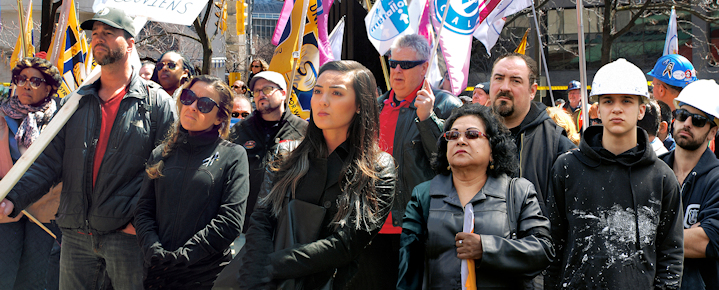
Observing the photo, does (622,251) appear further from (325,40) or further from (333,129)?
(325,40)

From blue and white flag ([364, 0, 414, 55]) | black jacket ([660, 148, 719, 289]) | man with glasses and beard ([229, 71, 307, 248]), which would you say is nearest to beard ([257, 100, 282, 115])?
man with glasses and beard ([229, 71, 307, 248])

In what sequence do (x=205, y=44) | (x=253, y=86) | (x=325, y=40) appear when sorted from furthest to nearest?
(x=205, y=44), (x=325, y=40), (x=253, y=86)

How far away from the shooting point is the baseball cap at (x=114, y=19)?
3861 millimetres

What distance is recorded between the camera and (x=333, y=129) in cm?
288

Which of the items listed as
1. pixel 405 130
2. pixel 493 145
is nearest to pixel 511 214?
pixel 493 145

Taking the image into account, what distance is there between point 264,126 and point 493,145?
2508mm

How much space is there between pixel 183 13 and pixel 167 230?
6.02 ft

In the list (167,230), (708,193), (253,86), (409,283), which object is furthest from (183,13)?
(708,193)

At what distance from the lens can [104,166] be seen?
3.75 meters

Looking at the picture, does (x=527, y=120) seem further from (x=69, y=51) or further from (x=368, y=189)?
(x=69, y=51)

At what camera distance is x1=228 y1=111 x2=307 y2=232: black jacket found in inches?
186

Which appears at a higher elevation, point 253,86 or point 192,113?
point 253,86

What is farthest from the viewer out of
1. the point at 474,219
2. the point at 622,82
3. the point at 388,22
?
the point at 388,22

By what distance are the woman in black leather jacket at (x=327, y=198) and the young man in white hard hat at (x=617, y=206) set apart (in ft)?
3.50
